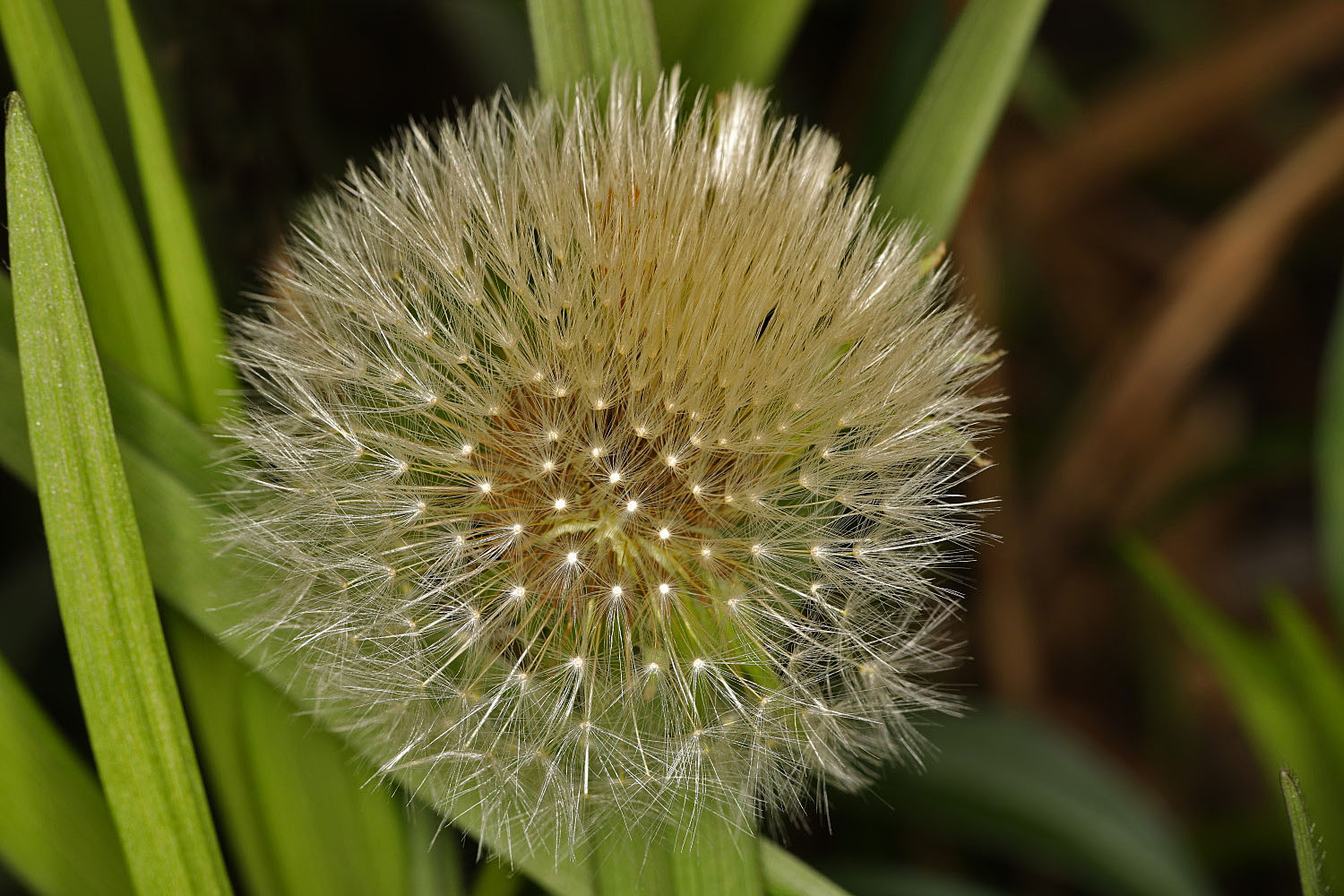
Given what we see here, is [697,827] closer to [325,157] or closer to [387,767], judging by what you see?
[387,767]

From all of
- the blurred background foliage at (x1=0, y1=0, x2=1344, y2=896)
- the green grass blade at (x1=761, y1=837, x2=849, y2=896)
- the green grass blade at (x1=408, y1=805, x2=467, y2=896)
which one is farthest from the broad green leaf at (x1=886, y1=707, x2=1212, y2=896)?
the green grass blade at (x1=408, y1=805, x2=467, y2=896)

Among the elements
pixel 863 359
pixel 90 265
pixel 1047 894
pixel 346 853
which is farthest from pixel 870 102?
pixel 1047 894

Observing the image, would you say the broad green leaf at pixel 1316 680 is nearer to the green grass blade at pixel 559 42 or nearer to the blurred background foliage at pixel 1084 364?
the blurred background foliage at pixel 1084 364

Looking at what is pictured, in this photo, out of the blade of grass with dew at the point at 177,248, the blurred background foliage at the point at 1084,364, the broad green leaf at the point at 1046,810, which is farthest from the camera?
the broad green leaf at the point at 1046,810

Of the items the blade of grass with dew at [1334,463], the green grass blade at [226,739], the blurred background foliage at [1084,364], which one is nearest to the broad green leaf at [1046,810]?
the blurred background foliage at [1084,364]

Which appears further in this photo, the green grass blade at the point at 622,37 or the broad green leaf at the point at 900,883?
the broad green leaf at the point at 900,883

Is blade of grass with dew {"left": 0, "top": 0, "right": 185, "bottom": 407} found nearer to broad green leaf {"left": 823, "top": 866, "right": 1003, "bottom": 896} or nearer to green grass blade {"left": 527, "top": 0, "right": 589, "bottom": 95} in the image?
green grass blade {"left": 527, "top": 0, "right": 589, "bottom": 95}

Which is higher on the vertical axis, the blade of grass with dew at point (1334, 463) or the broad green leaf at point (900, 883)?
the blade of grass with dew at point (1334, 463)

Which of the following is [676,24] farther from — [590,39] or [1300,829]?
[1300,829]
